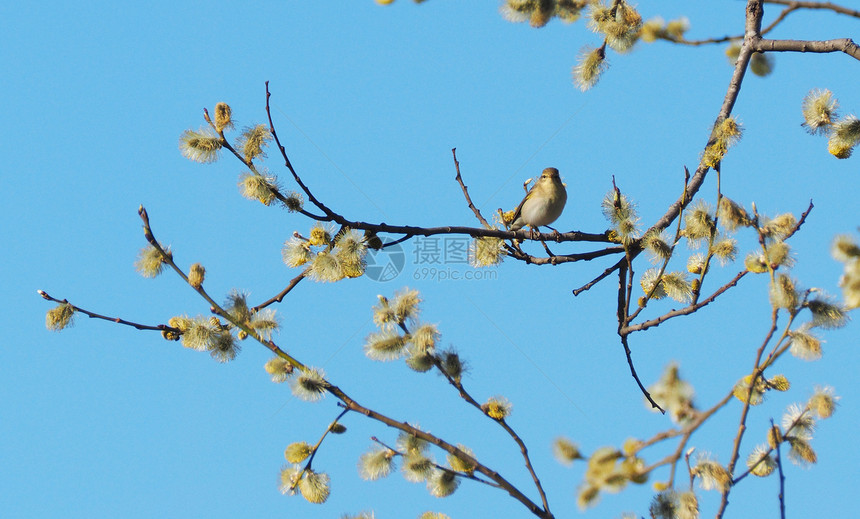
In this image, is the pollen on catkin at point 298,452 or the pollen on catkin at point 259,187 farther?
the pollen on catkin at point 259,187

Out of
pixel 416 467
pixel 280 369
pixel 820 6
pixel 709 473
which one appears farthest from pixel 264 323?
pixel 820 6

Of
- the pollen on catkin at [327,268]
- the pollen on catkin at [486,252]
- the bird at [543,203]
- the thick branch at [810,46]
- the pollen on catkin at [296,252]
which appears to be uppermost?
the bird at [543,203]

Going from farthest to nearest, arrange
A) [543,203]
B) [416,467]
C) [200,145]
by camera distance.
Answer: [543,203]
[200,145]
[416,467]

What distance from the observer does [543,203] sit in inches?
297

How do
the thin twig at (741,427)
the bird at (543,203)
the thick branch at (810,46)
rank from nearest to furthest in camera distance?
the thin twig at (741,427)
the thick branch at (810,46)
the bird at (543,203)

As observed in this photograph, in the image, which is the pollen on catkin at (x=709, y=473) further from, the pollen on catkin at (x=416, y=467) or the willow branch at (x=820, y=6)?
the willow branch at (x=820, y=6)

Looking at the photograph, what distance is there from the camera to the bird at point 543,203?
24.9ft

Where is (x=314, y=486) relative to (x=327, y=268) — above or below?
below

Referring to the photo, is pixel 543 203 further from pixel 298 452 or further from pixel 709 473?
pixel 709 473

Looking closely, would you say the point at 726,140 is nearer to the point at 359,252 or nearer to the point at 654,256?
the point at 654,256

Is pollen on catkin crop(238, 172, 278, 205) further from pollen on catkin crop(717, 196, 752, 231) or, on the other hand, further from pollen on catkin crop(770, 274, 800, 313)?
pollen on catkin crop(770, 274, 800, 313)

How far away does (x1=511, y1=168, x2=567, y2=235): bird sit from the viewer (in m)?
7.58

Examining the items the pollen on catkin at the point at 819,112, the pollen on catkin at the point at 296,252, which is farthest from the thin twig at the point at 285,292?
the pollen on catkin at the point at 819,112

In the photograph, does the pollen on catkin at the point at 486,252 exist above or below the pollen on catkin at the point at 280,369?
above
